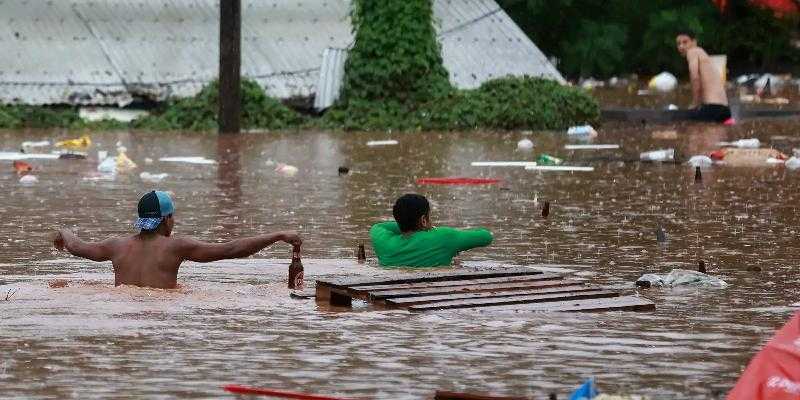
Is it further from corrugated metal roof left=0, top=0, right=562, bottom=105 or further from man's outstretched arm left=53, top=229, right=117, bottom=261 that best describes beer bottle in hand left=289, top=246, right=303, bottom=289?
corrugated metal roof left=0, top=0, right=562, bottom=105

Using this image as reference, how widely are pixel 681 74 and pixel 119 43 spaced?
1945 centimetres

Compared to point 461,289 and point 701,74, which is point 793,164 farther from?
point 461,289

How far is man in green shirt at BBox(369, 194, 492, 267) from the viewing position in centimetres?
1112

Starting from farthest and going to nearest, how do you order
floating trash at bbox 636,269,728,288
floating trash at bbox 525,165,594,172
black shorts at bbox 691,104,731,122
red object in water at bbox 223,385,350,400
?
black shorts at bbox 691,104,731,122, floating trash at bbox 525,165,594,172, floating trash at bbox 636,269,728,288, red object in water at bbox 223,385,350,400

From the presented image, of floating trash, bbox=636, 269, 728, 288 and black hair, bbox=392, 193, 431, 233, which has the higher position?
black hair, bbox=392, 193, 431, 233

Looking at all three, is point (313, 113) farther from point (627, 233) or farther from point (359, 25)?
point (627, 233)

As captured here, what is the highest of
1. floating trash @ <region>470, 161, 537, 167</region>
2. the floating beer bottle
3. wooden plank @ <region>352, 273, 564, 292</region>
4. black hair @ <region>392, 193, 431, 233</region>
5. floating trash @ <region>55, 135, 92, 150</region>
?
floating trash @ <region>55, 135, 92, 150</region>

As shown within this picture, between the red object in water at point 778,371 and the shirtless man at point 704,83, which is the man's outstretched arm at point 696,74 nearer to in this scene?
the shirtless man at point 704,83

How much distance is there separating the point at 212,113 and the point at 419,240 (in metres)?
15.5

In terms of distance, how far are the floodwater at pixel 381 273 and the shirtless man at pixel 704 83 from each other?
12.7 ft

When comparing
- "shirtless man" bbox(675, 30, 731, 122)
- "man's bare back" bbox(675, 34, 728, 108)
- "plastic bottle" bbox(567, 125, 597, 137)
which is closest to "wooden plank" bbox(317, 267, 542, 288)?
"man's bare back" bbox(675, 34, 728, 108)

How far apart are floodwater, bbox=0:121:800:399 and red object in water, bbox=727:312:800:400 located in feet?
2.57

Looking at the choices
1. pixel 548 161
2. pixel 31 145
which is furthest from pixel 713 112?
pixel 31 145

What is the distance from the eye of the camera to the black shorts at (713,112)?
25.4 m
